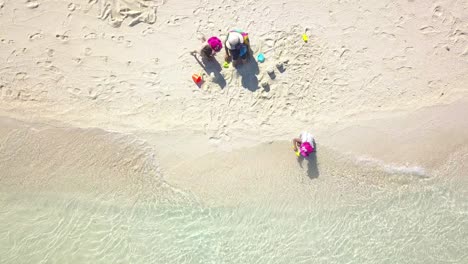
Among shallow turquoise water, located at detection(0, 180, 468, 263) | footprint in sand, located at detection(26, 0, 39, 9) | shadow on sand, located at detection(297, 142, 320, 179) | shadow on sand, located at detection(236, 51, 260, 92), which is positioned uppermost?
footprint in sand, located at detection(26, 0, 39, 9)

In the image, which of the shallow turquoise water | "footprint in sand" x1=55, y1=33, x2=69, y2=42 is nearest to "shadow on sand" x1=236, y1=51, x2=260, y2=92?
the shallow turquoise water

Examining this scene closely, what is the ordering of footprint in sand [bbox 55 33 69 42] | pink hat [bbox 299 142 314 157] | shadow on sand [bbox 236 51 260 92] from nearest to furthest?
pink hat [bbox 299 142 314 157]
footprint in sand [bbox 55 33 69 42]
shadow on sand [bbox 236 51 260 92]

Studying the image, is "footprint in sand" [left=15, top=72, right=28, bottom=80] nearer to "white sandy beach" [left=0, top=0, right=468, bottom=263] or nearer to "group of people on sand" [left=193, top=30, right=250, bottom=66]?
"white sandy beach" [left=0, top=0, right=468, bottom=263]

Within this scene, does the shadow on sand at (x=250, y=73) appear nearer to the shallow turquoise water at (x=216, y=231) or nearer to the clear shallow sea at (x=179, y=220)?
the clear shallow sea at (x=179, y=220)

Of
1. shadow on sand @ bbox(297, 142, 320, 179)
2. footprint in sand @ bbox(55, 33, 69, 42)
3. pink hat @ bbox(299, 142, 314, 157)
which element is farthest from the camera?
shadow on sand @ bbox(297, 142, 320, 179)

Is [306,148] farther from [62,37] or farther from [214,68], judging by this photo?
[62,37]

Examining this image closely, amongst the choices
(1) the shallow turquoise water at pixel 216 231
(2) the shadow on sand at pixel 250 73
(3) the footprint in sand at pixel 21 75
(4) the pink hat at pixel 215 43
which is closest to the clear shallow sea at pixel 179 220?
(1) the shallow turquoise water at pixel 216 231

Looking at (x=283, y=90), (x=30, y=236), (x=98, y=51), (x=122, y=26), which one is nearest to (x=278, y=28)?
(x=283, y=90)

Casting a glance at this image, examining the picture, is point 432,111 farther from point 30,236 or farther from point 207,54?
point 30,236
